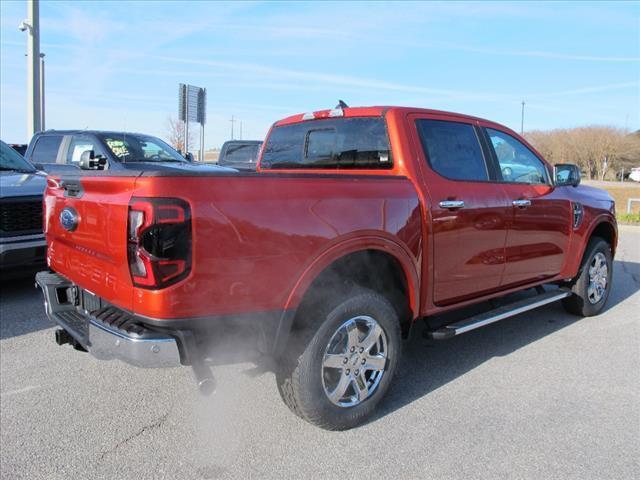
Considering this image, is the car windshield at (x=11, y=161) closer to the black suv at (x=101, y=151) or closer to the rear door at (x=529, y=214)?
the black suv at (x=101, y=151)

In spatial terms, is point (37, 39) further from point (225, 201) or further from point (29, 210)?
point (225, 201)

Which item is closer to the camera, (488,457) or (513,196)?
(488,457)

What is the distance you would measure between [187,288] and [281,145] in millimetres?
2451

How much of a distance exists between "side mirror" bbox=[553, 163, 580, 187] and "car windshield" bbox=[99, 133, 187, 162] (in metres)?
5.99

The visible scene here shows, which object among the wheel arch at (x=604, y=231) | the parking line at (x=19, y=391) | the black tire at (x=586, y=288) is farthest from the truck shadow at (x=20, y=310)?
the wheel arch at (x=604, y=231)

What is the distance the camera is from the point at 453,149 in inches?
152

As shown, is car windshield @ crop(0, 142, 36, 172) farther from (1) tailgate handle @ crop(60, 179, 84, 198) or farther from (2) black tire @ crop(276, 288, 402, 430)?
(2) black tire @ crop(276, 288, 402, 430)

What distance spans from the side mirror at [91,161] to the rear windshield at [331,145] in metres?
3.51

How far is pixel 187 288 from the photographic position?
2355mm

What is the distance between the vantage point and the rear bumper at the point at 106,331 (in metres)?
2.39

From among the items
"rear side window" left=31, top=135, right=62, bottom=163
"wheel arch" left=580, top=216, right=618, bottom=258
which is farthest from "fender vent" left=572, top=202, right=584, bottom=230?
"rear side window" left=31, top=135, right=62, bottom=163

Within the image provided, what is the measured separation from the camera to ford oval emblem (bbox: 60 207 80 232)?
115 inches

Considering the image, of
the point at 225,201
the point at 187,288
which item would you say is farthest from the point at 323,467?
the point at 225,201

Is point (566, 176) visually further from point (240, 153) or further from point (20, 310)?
point (240, 153)
